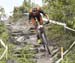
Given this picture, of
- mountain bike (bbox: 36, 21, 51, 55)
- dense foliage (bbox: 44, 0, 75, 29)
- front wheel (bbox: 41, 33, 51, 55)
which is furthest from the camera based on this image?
dense foliage (bbox: 44, 0, 75, 29)

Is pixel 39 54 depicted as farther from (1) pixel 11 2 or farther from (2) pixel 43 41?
(1) pixel 11 2

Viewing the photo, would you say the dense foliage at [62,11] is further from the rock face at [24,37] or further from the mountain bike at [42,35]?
the mountain bike at [42,35]

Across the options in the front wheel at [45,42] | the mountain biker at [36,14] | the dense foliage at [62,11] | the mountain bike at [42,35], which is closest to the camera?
the mountain biker at [36,14]

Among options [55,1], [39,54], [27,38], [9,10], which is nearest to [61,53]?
[39,54]

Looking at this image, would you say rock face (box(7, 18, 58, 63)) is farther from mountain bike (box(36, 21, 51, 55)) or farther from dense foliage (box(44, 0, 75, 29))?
dense foliage (box(44, 0, 75, 29))

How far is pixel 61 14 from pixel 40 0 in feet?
5.48

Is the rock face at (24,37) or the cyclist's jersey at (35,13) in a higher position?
the cyclist's jersey at (35,13)

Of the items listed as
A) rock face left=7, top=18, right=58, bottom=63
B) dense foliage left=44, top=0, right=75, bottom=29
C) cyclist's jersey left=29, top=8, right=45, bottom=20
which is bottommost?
rock face left=7, top=18, right=58, bottom=63

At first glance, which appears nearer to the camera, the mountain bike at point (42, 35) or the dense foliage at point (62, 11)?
the mountain bike at point (42, 35)

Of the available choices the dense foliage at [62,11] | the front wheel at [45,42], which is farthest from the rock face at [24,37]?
the dense foliage at [62,11]

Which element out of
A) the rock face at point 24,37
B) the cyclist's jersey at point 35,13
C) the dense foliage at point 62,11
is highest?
the cyclist's jersey at point 35,13

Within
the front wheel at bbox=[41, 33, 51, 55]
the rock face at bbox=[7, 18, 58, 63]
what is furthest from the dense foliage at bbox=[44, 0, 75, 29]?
the front wheel at bbox=[41, 33, 51, 55]

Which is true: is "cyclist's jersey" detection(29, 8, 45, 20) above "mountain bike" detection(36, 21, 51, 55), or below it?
above

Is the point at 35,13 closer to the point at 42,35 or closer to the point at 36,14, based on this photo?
the point at 36,14
